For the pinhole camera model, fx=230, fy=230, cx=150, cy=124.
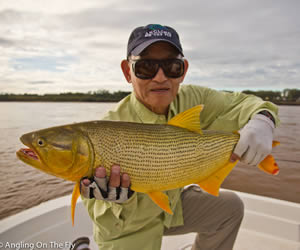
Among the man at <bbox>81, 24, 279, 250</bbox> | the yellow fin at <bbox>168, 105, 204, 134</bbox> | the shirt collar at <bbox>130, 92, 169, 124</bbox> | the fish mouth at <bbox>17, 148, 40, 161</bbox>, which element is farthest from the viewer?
the shirt collar at <bbox>130, 92, 169, 124</bbox>

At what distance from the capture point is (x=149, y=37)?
243 cm

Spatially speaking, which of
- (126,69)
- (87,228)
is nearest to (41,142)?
(126,69)

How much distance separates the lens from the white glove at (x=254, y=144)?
2080mm

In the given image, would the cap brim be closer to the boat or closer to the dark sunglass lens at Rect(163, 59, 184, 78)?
the dark sunglass lens at Rect(163, 59, 184, 78)

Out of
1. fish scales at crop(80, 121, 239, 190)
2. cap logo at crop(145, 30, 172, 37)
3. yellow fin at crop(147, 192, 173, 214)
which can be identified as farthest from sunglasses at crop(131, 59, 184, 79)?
yellow fin at crop(147, 192, 173, 214)

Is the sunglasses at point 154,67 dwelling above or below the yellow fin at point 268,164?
above

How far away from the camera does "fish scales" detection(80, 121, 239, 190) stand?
1.80m

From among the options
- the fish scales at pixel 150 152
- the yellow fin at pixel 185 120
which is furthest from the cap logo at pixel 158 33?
the fish scales at pixel 150 152

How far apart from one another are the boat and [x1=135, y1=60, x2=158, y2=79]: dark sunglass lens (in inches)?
109

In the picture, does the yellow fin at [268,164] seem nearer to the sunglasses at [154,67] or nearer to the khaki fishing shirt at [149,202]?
the khaki fishing shirt at [149,202]

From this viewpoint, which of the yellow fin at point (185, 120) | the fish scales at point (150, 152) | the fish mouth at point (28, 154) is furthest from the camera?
the yellow fin at point (185, 120)

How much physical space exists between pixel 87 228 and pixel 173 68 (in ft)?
10.0

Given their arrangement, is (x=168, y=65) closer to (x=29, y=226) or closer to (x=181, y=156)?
(x=181, y=156)

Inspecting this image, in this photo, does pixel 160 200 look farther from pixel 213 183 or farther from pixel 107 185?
pixel 213 183
